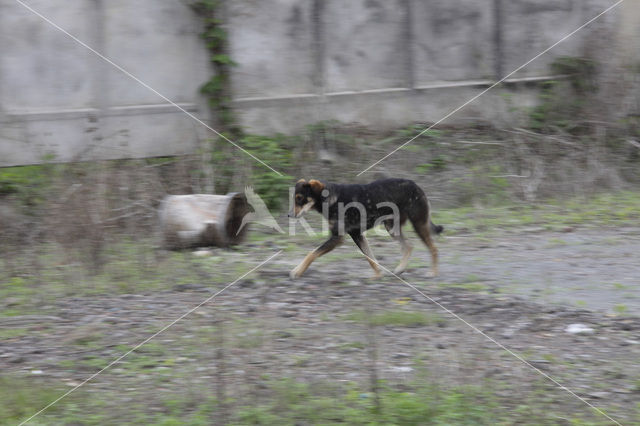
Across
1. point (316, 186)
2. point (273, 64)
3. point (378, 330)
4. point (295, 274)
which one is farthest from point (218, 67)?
point (378, 330)

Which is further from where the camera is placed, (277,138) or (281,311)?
(277,138)

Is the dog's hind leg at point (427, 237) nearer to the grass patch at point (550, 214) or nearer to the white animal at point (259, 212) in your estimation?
the grass patch at point (550, 214)

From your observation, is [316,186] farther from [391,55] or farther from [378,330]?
[391,55]

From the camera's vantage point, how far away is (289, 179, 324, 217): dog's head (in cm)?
712

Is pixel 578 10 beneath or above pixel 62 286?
above

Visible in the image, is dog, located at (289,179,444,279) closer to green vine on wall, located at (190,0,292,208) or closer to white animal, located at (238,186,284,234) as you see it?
white animal, located at (238,186,284,234)

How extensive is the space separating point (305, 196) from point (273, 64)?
13.6ft

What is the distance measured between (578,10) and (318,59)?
4025 mm

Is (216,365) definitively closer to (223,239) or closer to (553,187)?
(223,239)


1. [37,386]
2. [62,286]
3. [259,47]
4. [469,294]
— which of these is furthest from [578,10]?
[37,386]

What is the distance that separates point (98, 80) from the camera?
10.2 metres

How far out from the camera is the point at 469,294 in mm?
6680

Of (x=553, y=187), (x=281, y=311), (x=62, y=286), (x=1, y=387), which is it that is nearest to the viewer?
(x=1, y=387)

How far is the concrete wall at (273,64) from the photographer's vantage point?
397 inches
